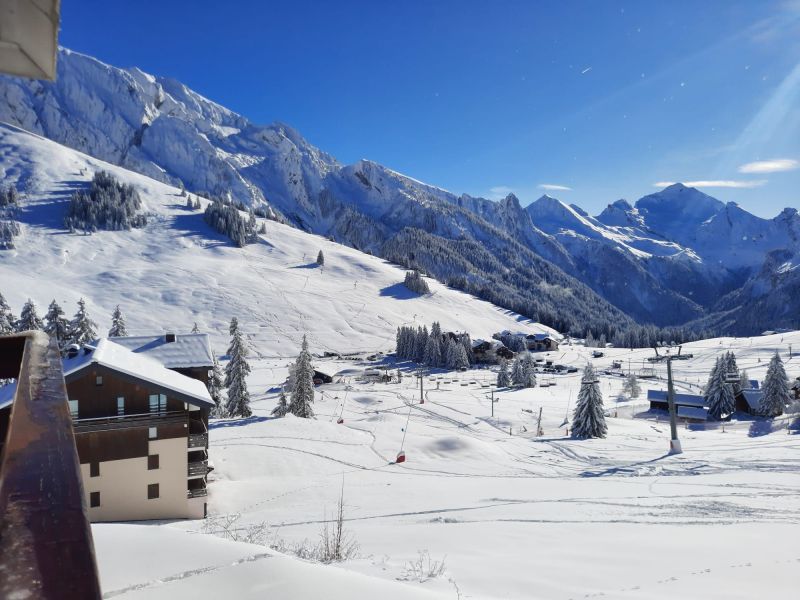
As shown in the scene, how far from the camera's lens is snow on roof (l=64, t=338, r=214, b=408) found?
2120 centimetres

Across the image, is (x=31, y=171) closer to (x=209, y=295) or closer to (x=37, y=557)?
(x=209, y=295)

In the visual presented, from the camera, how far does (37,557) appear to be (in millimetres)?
1135

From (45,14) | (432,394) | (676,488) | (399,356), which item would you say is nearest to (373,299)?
(399,356)

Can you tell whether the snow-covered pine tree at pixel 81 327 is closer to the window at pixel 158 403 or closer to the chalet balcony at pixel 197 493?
the window at pixel 158 403

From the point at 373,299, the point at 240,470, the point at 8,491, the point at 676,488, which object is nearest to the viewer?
the point at 8,491

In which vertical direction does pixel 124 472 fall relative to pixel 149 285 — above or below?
below

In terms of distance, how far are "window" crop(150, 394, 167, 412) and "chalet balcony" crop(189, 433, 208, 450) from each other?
212 centimetres

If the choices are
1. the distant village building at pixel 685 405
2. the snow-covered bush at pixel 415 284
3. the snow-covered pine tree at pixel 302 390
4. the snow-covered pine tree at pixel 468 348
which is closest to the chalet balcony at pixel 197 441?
the snow-covered pine tree at pixel 302 390

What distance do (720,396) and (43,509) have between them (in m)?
68.5

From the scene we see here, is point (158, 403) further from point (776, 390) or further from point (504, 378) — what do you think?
point (776, 390)

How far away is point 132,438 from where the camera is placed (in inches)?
838

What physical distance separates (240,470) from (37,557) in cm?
2793

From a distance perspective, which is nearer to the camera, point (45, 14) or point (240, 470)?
point (45, 14)

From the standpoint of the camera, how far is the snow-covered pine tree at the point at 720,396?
5538 cm
